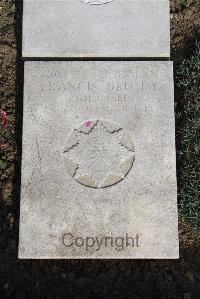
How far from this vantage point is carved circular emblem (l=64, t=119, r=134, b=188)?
4133 millimetres

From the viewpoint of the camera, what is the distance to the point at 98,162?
4.14m

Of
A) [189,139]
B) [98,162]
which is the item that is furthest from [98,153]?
[189,139]

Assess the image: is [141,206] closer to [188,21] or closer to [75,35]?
[75,35]

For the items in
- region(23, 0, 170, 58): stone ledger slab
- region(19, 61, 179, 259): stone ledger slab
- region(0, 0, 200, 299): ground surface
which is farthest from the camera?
region(23, 0, 170, 58): stone ledger slab

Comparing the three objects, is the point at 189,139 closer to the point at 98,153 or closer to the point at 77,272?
the point at 98,153

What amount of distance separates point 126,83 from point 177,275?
2.05 meters

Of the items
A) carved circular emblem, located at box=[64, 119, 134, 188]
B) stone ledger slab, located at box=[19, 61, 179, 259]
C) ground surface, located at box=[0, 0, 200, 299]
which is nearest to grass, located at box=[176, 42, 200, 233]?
ground surface, located at box=[0, 0, 200, 299]

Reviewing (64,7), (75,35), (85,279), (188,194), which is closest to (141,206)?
(188,194)

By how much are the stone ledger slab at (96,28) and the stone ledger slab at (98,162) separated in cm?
19

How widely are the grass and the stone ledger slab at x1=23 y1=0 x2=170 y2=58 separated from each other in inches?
19.8

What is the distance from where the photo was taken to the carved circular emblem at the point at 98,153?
413 cm

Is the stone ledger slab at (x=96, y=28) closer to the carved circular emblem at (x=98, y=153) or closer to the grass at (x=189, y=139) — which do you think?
the grass at (x=189, y=139)

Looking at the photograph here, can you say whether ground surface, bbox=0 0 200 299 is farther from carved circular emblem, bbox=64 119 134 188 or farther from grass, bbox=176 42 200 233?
carved circular emblem, bbox=64 119 134 188

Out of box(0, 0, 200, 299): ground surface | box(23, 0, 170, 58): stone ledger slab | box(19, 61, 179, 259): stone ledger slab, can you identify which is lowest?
box(0, 0, 200, 299): ground surface
